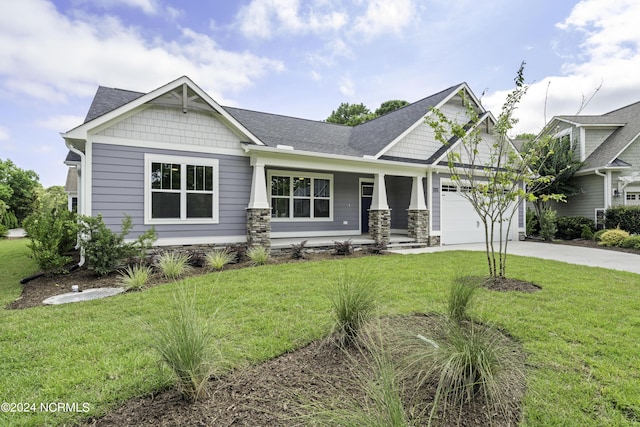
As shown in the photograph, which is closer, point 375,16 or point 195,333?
point 195,333

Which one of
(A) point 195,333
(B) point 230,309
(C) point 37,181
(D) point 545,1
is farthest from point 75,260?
(C) point 37,181

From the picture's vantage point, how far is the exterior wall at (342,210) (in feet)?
39.7

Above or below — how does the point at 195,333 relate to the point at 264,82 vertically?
below

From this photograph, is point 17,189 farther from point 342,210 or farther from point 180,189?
point 342,210

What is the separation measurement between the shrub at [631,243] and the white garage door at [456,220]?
4.77m

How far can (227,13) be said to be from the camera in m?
11.3

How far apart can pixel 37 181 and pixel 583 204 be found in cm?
5171

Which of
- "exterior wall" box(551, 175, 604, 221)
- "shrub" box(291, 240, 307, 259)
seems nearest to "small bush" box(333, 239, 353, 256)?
"shrub" box(291, 240, 307, 259)

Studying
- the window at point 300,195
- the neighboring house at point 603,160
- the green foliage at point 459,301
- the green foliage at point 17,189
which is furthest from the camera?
the green foliage at point 17,189

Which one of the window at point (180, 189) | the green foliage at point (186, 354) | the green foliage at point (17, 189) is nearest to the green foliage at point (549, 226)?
the window at point (180, 189)

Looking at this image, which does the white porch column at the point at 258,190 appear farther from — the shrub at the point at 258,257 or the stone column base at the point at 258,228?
the shrub at the point at 258,257

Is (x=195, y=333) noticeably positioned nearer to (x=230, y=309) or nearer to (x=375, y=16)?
(x=230, y=309)

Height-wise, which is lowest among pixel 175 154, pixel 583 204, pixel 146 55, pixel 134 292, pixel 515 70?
pixel 134 292

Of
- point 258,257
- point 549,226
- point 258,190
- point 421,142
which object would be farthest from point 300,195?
point 549,226
